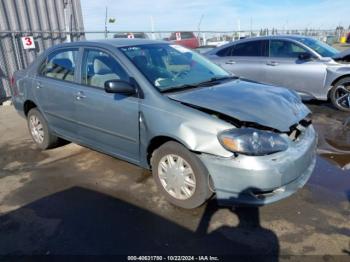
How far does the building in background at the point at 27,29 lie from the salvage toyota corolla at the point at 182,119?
513 centimetres

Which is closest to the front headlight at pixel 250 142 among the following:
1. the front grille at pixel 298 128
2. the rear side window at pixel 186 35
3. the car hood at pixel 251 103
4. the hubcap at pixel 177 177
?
the car hood at pixel 251 103

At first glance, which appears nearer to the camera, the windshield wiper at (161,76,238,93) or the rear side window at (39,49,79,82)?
the windshield wiper at (161,76,238,93)

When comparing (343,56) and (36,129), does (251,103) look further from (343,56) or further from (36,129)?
(343,56)

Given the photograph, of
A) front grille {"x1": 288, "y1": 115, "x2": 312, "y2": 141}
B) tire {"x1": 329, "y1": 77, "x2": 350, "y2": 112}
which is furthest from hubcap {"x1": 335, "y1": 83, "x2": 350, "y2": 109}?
front grille {"x1": 288, "y1": 115, "x2": 312, "y2": 141}

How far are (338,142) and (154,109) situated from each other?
3.41 metres

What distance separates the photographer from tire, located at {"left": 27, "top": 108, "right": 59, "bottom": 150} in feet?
16.8

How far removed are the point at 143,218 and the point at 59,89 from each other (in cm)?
228

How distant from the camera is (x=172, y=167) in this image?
10.9 ft

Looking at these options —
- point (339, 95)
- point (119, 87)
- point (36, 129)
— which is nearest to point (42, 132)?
point (36, 129)

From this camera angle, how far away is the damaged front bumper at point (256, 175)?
2.85 metres

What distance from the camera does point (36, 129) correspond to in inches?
210

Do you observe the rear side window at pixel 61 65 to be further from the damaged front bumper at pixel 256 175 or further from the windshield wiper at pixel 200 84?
the damaged front bumper at pixel 256 175

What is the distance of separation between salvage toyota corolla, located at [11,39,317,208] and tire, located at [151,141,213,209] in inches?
0.4

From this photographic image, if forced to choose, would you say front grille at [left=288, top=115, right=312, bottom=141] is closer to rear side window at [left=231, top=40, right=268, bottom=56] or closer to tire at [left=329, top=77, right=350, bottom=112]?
tire at [left=329, top=77, right=350, bottom=112]
